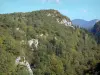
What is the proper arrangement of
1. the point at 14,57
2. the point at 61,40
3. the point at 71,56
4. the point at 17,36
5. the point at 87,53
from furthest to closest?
the point at 87,53
the point at 61,40
the point at 71,56
the point at 17,36
the point at 14,57

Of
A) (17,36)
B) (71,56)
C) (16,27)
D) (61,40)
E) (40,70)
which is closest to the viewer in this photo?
(40,70)

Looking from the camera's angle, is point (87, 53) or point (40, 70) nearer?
point (40, 70)

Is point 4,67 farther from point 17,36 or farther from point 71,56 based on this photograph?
point 71,56

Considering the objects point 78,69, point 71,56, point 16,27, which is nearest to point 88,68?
point 78,69

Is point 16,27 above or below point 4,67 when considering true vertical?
above

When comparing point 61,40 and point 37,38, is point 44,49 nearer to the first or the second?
point 37,38

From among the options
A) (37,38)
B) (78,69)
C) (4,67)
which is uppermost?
(37,38)
